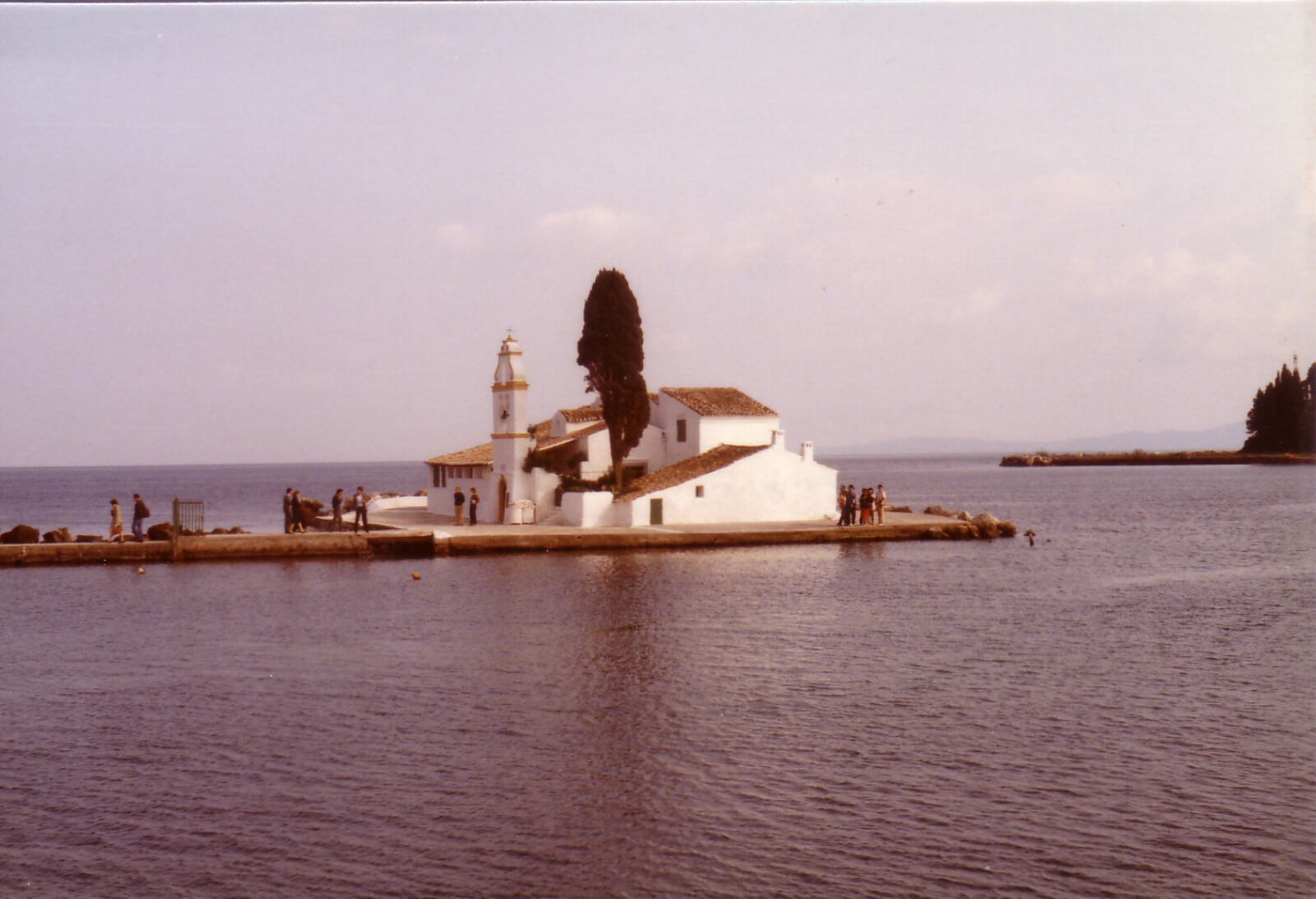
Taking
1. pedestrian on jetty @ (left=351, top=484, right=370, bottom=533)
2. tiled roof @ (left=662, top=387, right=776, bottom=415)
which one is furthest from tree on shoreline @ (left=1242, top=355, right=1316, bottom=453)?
pedestrian on jetty @ (left=351, top=484, right=370, bottom=533)

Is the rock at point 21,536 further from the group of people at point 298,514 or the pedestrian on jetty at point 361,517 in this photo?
the pedestrian on jetty at point 361,517

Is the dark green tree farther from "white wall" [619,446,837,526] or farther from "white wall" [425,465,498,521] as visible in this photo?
"white wall" [425,465,498,521]

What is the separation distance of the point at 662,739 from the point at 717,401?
3324 centimetres

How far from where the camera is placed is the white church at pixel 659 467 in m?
45.4

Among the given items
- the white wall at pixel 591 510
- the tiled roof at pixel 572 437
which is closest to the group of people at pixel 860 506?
the white wall at pixel 591 510

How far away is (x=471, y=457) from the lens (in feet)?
168

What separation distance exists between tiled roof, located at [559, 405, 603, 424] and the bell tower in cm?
341

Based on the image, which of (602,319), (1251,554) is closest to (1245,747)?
(1251,554)

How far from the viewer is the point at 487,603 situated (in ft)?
101

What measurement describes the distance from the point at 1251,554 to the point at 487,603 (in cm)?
2776

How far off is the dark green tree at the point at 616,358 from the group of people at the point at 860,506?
783cm

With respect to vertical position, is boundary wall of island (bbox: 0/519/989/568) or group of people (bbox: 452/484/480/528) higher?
group of people (bbox: 452/484/480/528)

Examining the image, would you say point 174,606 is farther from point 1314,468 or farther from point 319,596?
point 1314,468

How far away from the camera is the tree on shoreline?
132 m
